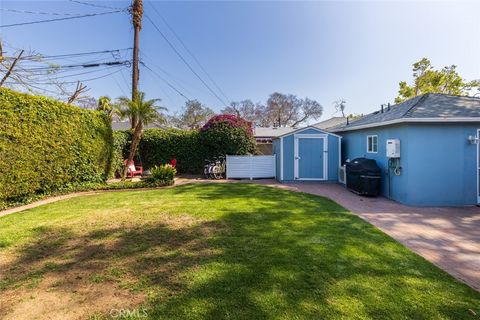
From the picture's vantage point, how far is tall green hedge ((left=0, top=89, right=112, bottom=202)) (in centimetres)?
669

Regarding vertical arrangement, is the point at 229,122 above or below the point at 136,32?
below

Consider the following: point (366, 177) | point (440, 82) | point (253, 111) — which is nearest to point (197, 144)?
point (366, 177)

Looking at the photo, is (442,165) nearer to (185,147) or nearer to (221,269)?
(221,269)

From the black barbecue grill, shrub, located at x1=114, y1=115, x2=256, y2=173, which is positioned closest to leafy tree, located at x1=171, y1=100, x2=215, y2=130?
shrub, located at x1=114, y1=115, x2=256, y2=173

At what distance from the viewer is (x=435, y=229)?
5.38 meters

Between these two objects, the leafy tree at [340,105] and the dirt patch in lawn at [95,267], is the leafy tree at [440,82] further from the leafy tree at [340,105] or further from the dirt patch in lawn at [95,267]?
the dirt patch in lawn at [95,267]

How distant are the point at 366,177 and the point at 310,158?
3.67 m

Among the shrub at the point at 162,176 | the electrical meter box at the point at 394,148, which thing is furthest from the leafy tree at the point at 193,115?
the electrical meter box at the point at 394,148

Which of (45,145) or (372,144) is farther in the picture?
(372,144)

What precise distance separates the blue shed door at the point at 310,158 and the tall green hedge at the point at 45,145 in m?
8.70

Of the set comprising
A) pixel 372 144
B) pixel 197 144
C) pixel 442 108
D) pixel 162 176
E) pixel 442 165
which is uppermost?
pixel 442 108

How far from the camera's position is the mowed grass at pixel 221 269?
2.54m

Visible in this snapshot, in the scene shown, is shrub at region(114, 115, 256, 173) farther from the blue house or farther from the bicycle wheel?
the blue house

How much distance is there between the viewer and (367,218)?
6090 mm
